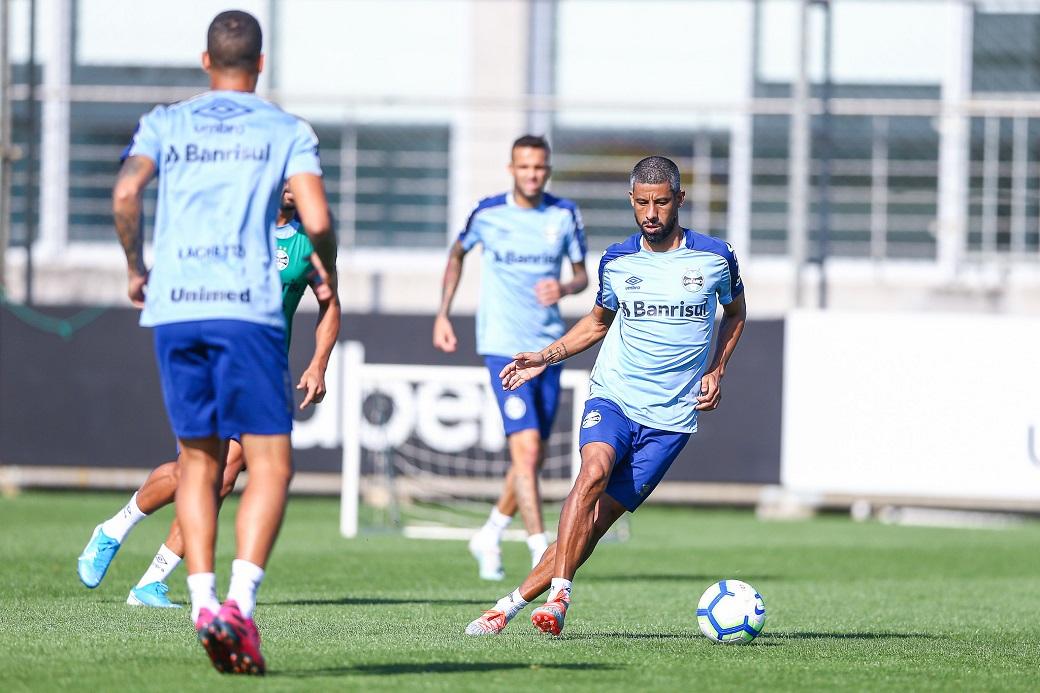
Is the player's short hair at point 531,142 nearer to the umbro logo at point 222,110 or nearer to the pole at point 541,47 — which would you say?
the umbro logo at point 222,110

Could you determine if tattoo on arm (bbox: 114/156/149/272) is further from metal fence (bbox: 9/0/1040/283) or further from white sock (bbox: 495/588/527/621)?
metal fence (bbox: 9/0/1040/283)

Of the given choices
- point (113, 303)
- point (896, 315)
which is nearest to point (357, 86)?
point (113, 303)

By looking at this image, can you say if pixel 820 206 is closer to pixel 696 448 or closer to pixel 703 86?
pixel 696 448

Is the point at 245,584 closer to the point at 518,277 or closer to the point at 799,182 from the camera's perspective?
the point at 518,277

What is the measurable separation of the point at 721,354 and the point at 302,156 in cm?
253

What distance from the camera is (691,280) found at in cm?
698

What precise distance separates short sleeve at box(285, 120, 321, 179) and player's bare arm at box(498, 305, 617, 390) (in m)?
1.68

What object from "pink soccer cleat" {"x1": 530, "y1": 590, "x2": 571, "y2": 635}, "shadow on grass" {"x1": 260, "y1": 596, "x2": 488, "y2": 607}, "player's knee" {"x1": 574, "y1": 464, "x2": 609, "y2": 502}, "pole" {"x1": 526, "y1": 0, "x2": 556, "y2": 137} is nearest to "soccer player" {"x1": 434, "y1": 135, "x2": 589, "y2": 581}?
"shadow on grass" {"x1": 260, "y1": 596, "x2": 488, "y2": 607}

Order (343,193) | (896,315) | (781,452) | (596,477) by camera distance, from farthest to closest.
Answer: (343,193), (781,452), (896,315), (596,477)

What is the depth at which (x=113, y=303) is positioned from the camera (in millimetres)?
15148

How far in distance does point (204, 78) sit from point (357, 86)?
1.57 m

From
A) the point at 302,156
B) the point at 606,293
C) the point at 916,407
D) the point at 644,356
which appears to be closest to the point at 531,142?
the point at 606,293

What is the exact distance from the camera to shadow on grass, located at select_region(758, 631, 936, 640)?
704 centimetres

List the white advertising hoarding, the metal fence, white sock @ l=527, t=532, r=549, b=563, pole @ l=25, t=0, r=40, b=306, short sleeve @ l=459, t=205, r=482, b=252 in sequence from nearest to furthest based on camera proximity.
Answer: white sock @ l=527, t=532, r=549, b=563, short sleeve @ l=459, t=205, r=482, b=252, the white advertising hoarding, pole @ l=25, t=0, r=40, b=306, the metal fence
